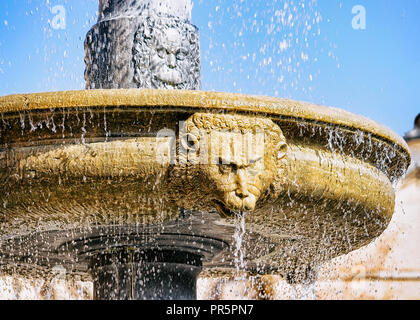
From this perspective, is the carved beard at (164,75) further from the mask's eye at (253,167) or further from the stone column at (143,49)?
the mask's eye at (253,167)

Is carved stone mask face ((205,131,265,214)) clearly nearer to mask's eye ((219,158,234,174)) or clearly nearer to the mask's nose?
mask's eye ((219,158,234,174))

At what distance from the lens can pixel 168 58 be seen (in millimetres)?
3623

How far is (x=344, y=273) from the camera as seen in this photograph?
9.77 metres

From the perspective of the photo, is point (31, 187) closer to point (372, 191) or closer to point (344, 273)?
point (372, 191)

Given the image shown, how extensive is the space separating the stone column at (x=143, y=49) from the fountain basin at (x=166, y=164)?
33.3 inches

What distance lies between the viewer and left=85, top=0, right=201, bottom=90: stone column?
3.60 meters

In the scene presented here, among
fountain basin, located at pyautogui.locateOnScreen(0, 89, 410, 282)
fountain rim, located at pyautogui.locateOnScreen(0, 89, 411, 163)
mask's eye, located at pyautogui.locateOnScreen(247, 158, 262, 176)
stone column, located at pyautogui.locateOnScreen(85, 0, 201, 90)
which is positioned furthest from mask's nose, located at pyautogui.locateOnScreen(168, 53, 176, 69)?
mask's eye, located at pyautogui.locateOnScreen(247, 158, 262, 176)

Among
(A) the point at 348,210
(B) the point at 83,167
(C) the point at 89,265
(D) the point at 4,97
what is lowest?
(C) the point at 89,265

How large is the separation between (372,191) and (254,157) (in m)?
0.70

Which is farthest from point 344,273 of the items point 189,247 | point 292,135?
point 292,135

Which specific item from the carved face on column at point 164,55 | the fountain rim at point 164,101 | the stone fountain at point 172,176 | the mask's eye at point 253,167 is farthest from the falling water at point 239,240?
the carved face on column at point 164,55

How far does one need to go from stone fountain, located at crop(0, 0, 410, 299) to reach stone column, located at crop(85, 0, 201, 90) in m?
0.01

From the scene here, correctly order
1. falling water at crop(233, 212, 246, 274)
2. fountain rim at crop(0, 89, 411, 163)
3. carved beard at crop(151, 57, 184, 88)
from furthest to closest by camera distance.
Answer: carved beard at crop(151, 57, 184, 88)
falling water at crop(233, 212, 246, 274)
fountain rim at crop(0, 89, 411, 163)

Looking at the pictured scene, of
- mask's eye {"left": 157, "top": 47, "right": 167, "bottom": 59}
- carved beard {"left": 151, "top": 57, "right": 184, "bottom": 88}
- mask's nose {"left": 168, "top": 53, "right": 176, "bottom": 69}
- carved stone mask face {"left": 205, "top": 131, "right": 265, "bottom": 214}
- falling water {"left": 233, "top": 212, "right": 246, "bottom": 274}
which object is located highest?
mask's eye {"left": 157, "top": 47, "right": 167, "bottom": 59}
